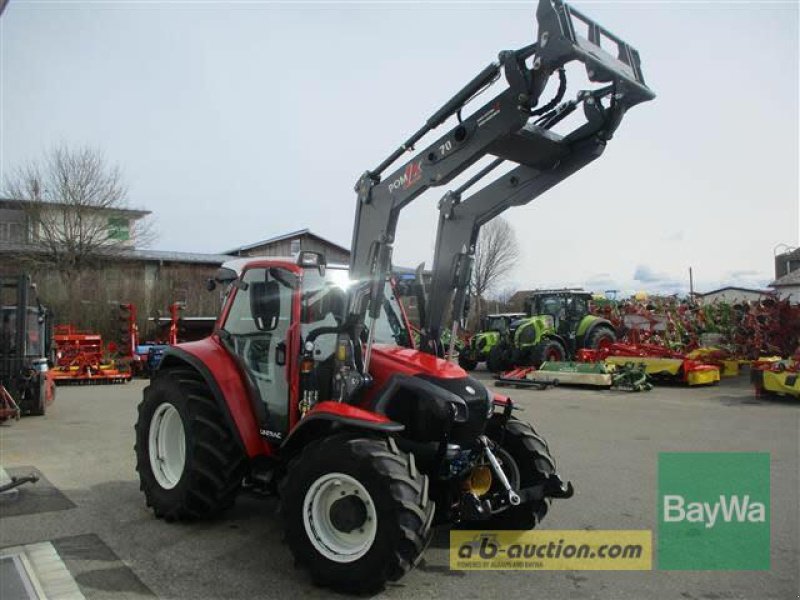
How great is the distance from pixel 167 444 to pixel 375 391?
2305mm

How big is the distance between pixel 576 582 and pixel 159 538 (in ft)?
9.98

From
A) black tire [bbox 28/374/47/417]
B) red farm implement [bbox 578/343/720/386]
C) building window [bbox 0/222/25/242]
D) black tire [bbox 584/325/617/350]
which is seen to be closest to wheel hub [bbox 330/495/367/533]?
black tire [bbox 28/374/47/417]

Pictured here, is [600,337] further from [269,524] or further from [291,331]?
[291,331]

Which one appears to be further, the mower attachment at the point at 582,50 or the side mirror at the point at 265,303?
the side mirror at the point at 265,303

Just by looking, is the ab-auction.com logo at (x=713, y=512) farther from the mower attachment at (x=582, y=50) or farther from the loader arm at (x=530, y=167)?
the mower attachment at (x=582, y=50)

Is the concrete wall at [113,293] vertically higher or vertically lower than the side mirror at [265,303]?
higher

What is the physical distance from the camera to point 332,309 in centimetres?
447

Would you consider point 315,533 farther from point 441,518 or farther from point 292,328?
point 292,328

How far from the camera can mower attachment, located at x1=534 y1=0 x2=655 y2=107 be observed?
365 centimetres

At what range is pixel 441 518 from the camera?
4.34 metres

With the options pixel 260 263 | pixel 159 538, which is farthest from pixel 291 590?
pixel 260 263

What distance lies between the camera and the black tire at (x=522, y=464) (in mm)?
4742

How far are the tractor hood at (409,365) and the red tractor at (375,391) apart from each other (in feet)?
0.05

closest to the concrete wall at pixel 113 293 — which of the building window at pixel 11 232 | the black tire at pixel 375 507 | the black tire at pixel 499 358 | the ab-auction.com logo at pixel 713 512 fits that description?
the building window at pixel 11 232
